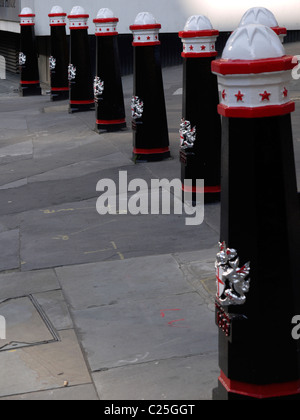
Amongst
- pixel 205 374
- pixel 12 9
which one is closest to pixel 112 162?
pixel 205 374

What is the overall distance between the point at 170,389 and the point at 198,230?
3753 millimetres

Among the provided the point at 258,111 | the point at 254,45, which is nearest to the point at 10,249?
the point at 258,111

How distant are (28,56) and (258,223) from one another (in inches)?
790

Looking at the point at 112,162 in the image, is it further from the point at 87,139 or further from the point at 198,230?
the point at 198,230

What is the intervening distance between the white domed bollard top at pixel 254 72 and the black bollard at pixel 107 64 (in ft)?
33.9

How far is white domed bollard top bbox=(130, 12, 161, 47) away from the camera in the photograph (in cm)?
1126

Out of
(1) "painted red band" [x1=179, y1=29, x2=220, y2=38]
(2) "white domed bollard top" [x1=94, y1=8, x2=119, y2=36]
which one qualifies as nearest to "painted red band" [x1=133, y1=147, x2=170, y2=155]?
(1) "painted red band" [x1=179, y1=29, x2=220, y2=38]

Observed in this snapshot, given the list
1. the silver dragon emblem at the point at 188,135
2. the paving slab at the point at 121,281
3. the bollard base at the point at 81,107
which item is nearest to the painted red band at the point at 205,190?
the silver dragon emblem at the point at 188,135

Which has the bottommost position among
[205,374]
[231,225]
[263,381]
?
[205,374]

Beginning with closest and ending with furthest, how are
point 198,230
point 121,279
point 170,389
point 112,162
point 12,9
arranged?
point 170,389 < point 121,279 < point 198,230 < point 112,162 < point 12,9

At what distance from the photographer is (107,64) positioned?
46.5 feet

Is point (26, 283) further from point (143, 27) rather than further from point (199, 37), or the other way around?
point (143, 27)

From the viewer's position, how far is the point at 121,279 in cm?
704

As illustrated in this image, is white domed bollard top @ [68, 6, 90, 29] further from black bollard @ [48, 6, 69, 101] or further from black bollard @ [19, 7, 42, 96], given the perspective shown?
black bollard @ [19, 7, 42, 96]
